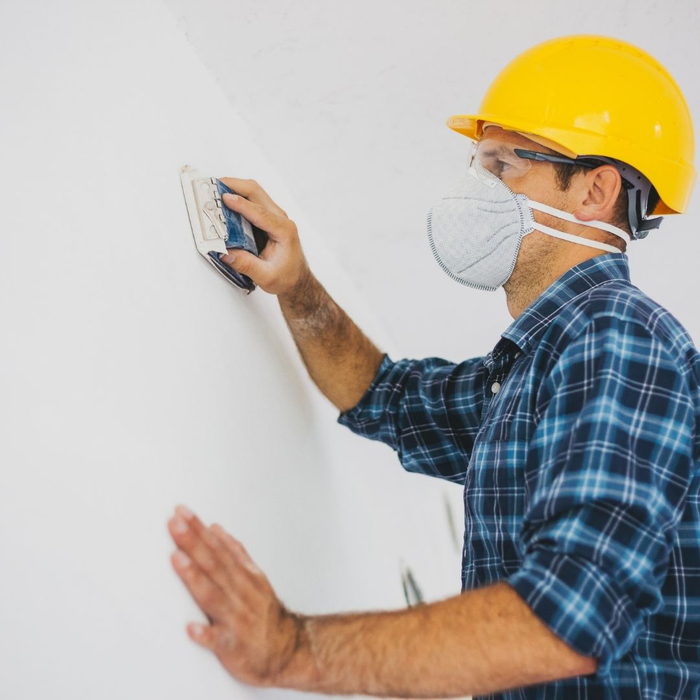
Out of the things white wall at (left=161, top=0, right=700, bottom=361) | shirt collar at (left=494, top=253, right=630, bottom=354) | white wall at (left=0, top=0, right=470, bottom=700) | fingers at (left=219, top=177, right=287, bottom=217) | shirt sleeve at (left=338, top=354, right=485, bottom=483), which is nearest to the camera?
white wall at (left=0, top=0, right=470, bottom=700)

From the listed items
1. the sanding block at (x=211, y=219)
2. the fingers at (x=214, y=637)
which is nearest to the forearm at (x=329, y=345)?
the sanding block at (x=211, y=219)

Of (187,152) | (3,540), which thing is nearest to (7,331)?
(3,540)

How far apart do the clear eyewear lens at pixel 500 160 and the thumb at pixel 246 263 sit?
0.54 m

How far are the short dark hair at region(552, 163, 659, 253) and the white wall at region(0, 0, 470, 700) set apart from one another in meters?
0.71

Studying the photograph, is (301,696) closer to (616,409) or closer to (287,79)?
(616,409)

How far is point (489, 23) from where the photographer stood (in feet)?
5.56

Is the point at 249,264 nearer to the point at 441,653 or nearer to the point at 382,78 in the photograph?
the point at 382,78

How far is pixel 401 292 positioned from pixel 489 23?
1385 mm

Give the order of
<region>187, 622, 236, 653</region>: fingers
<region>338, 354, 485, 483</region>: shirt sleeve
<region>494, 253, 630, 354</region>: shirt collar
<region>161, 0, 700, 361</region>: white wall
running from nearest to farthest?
1. <region>187, 622, 236, 653</region>: fingers
2. <region>494, 253, 630, 354</region>: shirt collar
3. <region>161, 0, 700, 361</region>: white wall
4. <region>338, 354, 485, 483</region>: shirt sleeve

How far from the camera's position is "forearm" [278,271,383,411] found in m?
1.69

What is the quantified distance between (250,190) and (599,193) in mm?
729

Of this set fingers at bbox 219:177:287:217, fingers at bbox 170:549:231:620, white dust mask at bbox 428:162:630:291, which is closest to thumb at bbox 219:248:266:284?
fingers at bbox 219:177:287:217

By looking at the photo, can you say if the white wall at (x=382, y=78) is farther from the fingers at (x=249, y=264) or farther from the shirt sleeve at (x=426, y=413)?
the shirt sleeve at (x=426, y=413)

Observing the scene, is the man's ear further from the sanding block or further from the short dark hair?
the sanding block
